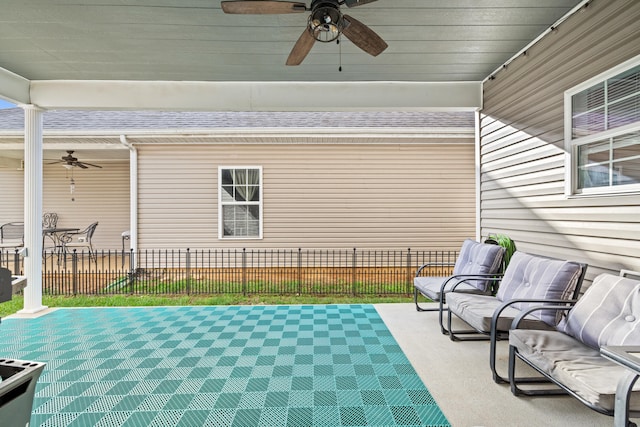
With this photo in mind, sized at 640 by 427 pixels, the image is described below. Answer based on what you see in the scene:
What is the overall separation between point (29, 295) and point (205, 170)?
13.1 ft

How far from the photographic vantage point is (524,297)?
3.11 metres

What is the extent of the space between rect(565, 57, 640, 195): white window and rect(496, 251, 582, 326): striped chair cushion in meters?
0.76

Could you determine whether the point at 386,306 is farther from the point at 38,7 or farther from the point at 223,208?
the point at 38,7

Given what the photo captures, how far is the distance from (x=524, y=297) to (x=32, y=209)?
6443 mm

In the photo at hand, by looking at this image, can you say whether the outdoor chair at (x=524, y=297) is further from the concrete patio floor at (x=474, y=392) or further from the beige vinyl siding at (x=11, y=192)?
the beige vinyl siding at (x=11, y=192)

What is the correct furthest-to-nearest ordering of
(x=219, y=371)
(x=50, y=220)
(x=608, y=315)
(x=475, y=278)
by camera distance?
1. (x=50, y=220)
2. (x=475, y=278)
3. (x=219, y=371)
4. (x=608, y=315)

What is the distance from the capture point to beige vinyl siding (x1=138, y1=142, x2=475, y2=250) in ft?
24.5

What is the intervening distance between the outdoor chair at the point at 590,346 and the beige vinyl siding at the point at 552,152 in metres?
0.50

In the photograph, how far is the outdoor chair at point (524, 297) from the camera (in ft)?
9.00

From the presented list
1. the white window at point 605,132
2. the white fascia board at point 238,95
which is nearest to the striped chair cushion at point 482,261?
the white window at point 605,132

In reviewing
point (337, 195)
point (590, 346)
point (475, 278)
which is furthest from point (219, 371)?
point (337, 195)

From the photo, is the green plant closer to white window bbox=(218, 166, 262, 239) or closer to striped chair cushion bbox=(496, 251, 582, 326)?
striped chair cushion bbox=(496, 251, 582, 326)

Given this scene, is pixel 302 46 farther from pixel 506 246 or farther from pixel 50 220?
pixel 50 220

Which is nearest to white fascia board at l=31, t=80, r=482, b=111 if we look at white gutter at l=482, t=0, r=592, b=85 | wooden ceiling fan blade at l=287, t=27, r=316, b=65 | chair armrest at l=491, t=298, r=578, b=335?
white gutter at l=482, t=0, r=592, b=85
